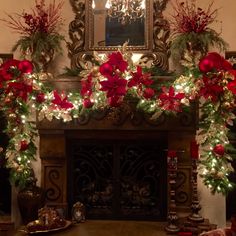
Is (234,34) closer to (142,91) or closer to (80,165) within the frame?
(142,91)

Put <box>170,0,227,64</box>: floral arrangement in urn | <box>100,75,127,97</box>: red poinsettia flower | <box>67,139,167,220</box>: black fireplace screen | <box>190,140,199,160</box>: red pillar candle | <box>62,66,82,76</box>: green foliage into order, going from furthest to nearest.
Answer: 1. <box>67,139,167,220</box>: black fireplace screen
2. <box>62,66,82,76</box>: green foliage
3. <box>170,0,227,64</box>: floral arrangement in urn
4. <box>190,140,199,160</box>: red pillar candle
5. <box>100,75,127,97</box>: red poinsettia flower

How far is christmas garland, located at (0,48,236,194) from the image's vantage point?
3764 mm

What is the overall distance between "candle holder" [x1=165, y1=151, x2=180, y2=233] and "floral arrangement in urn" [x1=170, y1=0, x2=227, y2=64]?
0.98 meters

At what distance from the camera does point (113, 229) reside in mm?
4133

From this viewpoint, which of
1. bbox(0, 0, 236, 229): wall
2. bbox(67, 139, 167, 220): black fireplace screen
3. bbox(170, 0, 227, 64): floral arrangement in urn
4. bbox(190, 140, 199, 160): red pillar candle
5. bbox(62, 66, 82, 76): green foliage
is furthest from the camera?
bbox(67, 139, 167, 220): black fireplace screen

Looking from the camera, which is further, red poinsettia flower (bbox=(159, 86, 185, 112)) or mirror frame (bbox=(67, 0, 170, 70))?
mirror frame (bbox=(67, 0, 170, 70))

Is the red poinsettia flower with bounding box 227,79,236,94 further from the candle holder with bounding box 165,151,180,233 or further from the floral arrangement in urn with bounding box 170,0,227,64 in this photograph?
the candle holder with bounding box 165,151,180,233

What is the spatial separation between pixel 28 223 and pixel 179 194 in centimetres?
150

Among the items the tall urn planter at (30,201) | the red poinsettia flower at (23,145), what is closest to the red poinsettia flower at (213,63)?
the red poinsettia flower at (23,145)

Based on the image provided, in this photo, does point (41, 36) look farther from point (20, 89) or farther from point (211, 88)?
point (211, 88)

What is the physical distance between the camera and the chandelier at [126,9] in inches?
148

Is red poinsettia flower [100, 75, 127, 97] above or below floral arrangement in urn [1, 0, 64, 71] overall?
below

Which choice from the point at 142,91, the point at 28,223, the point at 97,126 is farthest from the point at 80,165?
the point at 142,91

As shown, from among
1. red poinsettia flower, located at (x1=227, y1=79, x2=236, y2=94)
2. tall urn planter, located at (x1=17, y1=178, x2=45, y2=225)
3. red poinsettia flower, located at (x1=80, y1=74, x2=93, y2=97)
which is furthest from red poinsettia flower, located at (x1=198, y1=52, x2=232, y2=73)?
tall urn planter, located at (x1=17, y1=178, x2=45, y2=225)
